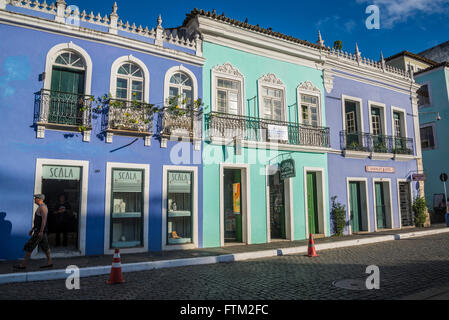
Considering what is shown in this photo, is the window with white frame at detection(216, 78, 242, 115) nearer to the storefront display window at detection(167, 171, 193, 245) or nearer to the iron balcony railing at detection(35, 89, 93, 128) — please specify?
the storefront display window at detection(167, 171, 193, 245)

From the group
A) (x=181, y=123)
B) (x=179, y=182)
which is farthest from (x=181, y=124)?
(x=179, y=182)

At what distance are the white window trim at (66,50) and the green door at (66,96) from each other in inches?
8.5

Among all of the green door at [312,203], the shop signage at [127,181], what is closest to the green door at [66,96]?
the shop signage at [127,181]

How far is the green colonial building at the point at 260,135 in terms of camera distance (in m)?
11.8

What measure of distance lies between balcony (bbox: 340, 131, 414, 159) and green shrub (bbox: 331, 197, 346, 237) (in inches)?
105

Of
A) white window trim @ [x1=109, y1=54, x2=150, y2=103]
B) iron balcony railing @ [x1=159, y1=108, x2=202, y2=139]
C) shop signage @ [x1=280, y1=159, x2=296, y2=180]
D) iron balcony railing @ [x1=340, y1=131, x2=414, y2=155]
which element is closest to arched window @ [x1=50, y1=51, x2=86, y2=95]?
white window trim @ [x1=109, y1=54, x2=150, y2=103]

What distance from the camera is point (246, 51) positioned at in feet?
42.6

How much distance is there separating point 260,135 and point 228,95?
201 centimetres

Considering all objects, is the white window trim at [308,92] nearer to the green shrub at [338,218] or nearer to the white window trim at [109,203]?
the green shrub at [338,218]

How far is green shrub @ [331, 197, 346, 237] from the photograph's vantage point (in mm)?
13852

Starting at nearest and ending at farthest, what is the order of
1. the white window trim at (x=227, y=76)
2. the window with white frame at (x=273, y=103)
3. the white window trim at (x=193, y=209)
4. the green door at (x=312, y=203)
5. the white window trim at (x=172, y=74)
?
the white window trim at (x=193, y=209) < the white window trim at (x=172, y=74) < the white window trim at (x=227, y=76) < the window with white frame at (x=273, y=103) < the green door at (x=312, y=203)
